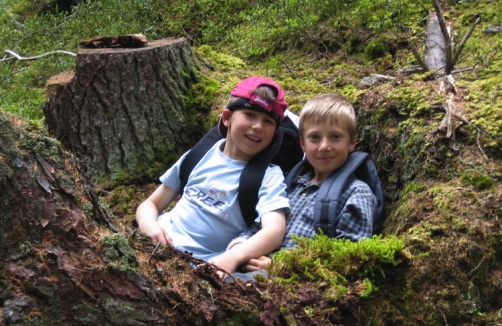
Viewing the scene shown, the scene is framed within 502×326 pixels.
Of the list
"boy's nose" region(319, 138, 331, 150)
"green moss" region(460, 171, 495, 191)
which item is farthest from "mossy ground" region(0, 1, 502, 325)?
"boy's nose" region(319, 138, 331, 150)

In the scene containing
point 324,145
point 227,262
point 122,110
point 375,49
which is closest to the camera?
point 227,262

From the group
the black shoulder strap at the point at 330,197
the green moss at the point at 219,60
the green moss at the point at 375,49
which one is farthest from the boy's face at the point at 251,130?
the green moss at the point at 375,49

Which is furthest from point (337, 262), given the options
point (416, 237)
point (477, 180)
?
point (477, 180)

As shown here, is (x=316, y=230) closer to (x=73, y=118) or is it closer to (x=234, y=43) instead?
(x=73, y=118)

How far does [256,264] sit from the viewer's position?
337cm

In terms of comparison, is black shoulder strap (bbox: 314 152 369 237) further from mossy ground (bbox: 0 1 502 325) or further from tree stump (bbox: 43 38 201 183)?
tree stump (bbox: 43 38 201 183)

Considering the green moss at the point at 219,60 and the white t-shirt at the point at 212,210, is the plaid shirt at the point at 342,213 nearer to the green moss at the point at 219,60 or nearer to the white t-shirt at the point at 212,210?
the white t-shirt at the point at 212,210

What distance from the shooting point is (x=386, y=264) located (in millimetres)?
3066

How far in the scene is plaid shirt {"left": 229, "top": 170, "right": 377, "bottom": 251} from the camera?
3486mm

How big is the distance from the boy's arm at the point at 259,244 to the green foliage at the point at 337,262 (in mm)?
296

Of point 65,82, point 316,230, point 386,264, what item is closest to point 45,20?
point 65,82

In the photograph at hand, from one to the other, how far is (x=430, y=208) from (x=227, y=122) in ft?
5.23

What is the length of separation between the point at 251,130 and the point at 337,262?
1.27 meters

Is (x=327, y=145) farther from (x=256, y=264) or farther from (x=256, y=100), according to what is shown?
(x=256, y=264)
